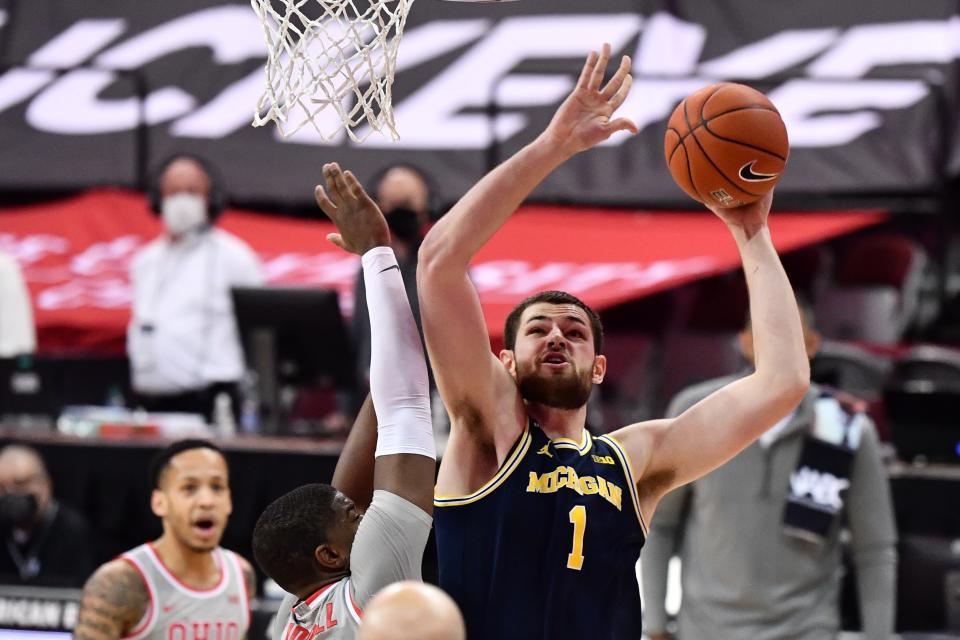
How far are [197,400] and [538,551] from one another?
5.51 m

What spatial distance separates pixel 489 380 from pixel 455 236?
380mm

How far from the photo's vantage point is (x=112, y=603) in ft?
16.6

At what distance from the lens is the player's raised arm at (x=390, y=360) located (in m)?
3.38

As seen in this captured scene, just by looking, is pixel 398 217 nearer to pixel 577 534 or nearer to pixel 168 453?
pixel 168 453

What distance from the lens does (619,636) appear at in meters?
3.66

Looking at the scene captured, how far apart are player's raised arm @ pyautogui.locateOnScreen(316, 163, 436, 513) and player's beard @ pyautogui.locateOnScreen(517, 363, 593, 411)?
1.01 ft

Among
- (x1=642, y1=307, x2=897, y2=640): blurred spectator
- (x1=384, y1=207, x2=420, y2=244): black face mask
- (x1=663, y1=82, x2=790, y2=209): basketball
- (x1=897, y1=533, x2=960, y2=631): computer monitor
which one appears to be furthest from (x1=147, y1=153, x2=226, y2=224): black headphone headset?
(x1=663, y1=82, x2=790, y2=209): basketball

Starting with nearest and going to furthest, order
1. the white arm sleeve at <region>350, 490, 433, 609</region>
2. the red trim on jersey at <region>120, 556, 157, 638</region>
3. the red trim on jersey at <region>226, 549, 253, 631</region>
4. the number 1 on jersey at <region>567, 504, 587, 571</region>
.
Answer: the white arm sleeve at <region>350, 490, 433, 609</region> < the number 1 on jersey at <region>567, 504, 587, 571</region> < the red trim on jersey at <region>120, 556, 157, 638</region> < the red trim on jersey at <region>226, 549, 253, 631</region>

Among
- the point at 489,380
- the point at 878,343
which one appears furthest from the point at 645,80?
the point at 489,380

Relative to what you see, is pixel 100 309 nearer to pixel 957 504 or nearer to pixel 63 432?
pixel 63 432

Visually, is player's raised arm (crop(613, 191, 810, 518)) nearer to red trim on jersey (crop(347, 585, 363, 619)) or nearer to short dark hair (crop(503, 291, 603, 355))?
short dark hair (crop(503, 291, 603, 355))

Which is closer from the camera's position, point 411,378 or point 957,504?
point 411,378

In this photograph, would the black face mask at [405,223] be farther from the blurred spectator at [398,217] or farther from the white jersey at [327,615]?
the white jersey at [327,615]

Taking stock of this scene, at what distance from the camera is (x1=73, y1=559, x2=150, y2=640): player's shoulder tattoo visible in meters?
5.00
